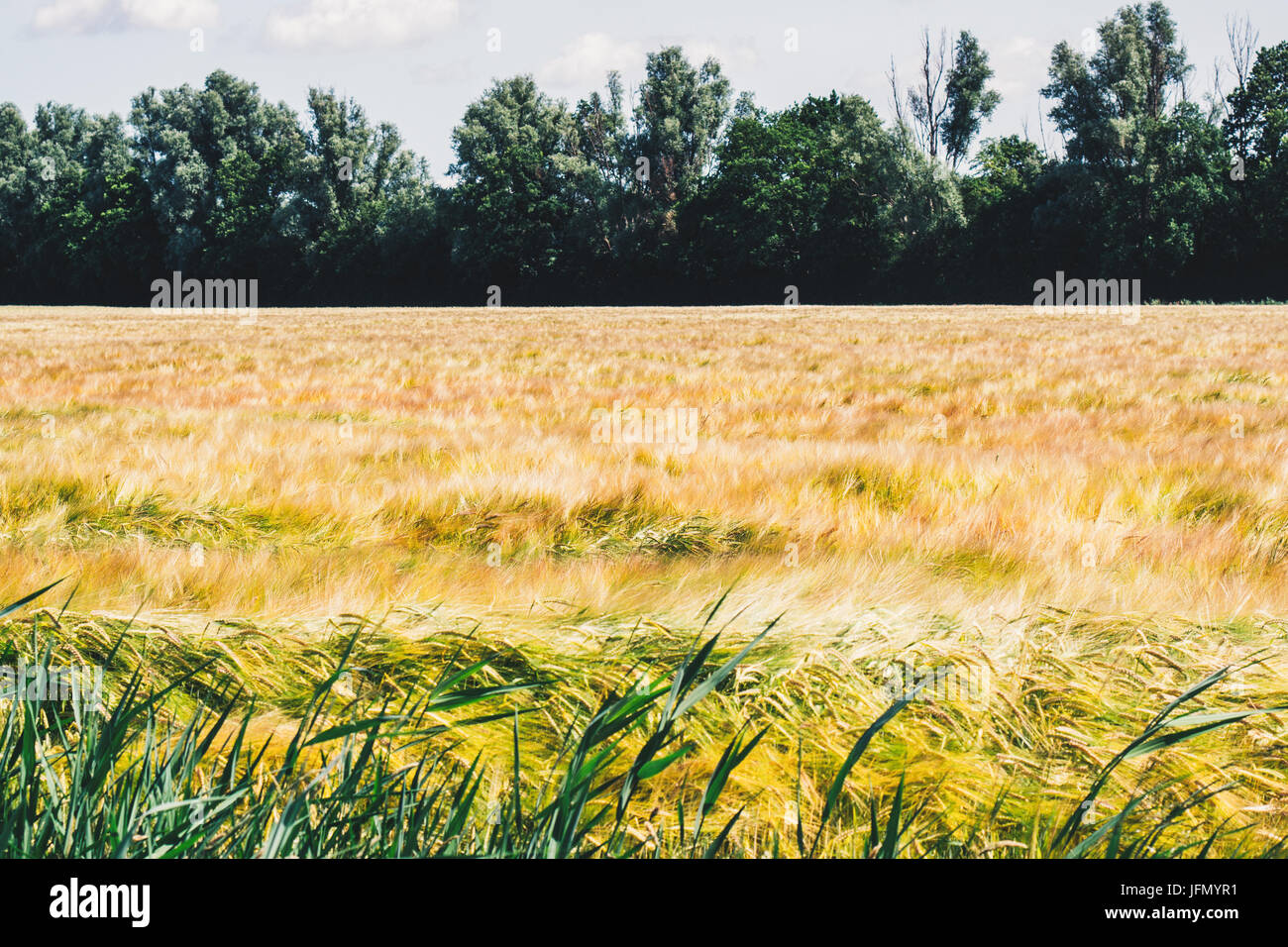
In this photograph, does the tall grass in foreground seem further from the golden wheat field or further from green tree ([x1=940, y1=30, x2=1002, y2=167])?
green tree ([x1=940, y1=30, x2=1002, y2=167])

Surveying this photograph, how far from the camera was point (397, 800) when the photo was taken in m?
1.50

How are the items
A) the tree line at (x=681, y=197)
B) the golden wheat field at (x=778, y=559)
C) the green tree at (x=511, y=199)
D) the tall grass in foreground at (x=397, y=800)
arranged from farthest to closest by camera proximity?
the green tree at (x=511, y=199) → the tree line at (x=681, y=197) → the golden wheat field at (x=778, y=559) → the tall grass in foreground at (x=397, y=800)

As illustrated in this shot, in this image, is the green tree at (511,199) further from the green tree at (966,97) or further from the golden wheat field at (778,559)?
the golden wheat field at (778,559)

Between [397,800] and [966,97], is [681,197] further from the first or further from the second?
[397,800]

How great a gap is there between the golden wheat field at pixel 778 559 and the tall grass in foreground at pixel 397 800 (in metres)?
0.07

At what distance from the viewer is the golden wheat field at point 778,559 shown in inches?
76.0

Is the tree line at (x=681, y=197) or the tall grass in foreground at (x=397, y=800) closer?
the tall grass in foreground at (x=397, y=800)

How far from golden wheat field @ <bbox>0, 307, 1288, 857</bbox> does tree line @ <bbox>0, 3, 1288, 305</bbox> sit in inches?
1973

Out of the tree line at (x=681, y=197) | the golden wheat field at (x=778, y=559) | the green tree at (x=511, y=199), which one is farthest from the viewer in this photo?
the green tree at (x=511, y=199)

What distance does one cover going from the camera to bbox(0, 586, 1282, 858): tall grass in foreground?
1.24 metres

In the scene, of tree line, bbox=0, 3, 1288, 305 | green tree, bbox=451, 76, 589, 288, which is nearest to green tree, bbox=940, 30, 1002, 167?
tree line, bbox=0, 3, 1288, 305

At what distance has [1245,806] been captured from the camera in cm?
164

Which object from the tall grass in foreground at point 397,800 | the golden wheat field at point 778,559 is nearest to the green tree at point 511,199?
the golden wheat field at point 778,559
